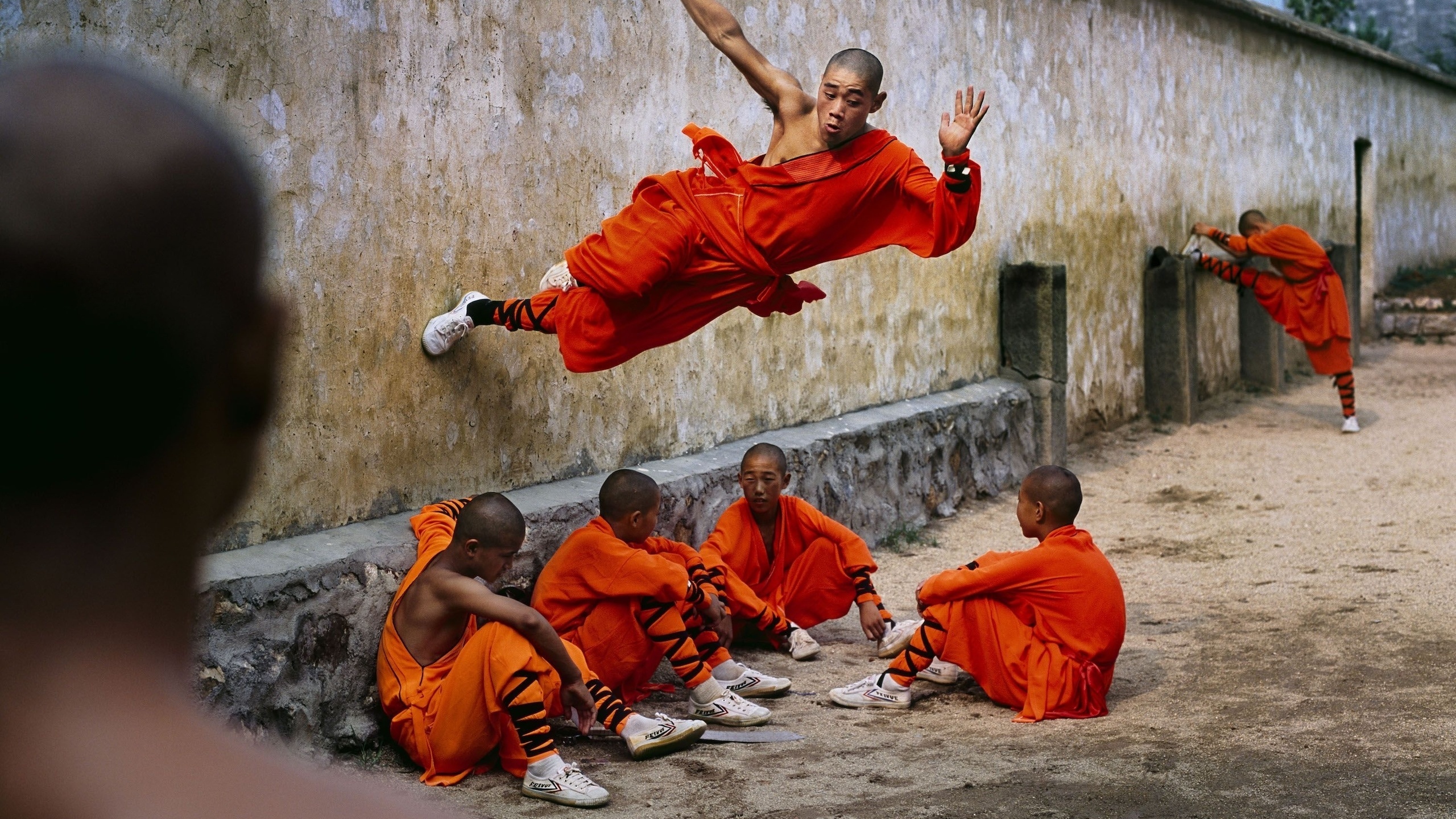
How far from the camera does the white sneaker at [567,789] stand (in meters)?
3.54

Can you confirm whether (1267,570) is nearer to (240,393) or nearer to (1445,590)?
(1445,590)

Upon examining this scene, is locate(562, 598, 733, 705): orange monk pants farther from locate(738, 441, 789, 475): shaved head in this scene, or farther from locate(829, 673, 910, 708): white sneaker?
locate(738, 441, 789, 475): shaved head

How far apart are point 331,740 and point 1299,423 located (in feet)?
29.9

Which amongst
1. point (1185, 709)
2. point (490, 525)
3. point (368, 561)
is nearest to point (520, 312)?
point (490, 525)

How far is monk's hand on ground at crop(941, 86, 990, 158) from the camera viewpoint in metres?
3.84

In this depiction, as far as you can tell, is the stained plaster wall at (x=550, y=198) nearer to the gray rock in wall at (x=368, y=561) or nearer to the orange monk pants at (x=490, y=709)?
the gray rock in wall at (x=368, y=561)

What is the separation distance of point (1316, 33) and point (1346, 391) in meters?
5.10

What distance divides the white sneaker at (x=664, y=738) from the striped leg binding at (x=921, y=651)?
0.81 metres

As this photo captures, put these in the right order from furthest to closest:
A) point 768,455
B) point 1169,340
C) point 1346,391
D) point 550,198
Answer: point 1169,340 → point 1346,391 → point 768,455 → point 550,198

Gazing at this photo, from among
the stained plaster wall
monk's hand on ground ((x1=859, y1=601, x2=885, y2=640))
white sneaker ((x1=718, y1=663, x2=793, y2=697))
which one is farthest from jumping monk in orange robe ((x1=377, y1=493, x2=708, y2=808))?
monk's hand on ground ((x1=859, y1=601, x2=885, y2=640))

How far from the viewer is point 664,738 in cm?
395

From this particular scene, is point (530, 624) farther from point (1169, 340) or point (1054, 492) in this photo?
point (1169, 340)

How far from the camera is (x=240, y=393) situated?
0.69 metres

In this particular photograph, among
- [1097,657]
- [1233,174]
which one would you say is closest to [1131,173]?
[1233,174]
